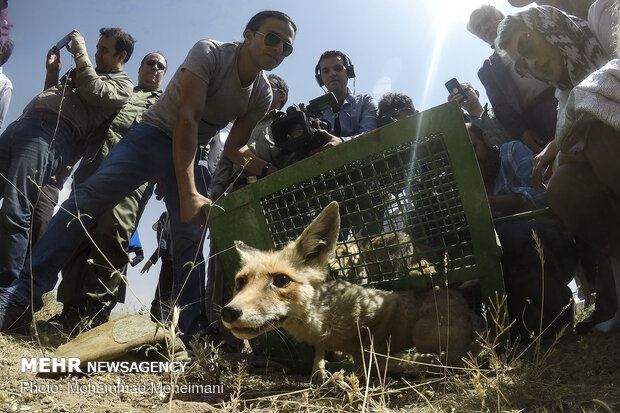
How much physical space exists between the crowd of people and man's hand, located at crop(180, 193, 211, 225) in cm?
1

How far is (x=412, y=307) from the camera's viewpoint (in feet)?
7.59

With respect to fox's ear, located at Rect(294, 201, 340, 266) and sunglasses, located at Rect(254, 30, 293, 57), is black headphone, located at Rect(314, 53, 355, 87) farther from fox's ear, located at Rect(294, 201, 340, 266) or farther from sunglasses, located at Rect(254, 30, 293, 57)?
fox's ear, located at Rect(294, 201, 340, 266)

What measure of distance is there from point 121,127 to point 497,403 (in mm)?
3756

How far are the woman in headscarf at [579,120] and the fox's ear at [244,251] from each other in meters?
1.54

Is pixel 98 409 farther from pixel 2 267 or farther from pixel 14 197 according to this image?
pixel 14 197

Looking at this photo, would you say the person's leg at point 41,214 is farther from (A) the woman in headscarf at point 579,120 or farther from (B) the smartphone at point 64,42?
(A) the woman in headscarf at point 579,120

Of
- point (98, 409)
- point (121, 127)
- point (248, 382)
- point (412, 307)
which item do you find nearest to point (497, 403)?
point (412, 307)

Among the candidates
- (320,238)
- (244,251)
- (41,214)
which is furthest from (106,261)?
(320,238)

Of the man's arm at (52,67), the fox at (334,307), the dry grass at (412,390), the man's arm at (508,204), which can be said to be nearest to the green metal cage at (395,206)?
the fox at (334,307)

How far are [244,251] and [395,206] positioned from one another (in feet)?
2.73

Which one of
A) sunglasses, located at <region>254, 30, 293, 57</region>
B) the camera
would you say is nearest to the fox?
the camera

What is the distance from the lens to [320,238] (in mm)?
2373

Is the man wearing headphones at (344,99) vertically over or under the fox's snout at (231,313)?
over

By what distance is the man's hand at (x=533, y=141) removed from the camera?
3.62m
